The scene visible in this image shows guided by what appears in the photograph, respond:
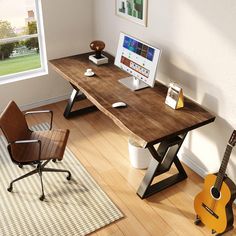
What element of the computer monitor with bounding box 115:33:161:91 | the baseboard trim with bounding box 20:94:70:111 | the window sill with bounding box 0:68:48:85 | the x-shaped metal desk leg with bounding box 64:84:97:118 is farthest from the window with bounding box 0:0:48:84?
the computer monitor with bounding box 115:33:161:91

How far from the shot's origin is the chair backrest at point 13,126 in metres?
2.84

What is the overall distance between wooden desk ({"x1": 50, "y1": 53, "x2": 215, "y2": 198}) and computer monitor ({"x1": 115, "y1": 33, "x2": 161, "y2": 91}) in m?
0.11

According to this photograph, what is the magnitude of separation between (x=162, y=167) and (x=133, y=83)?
0.90 meters

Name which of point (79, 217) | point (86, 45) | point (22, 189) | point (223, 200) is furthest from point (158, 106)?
point (86, 45)

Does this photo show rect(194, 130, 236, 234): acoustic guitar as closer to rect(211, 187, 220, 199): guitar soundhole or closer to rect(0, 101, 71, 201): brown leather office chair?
rect(211, 187, 220, 199): guitar soundhole

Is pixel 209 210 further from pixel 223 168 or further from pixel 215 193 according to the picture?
pixel 223 168

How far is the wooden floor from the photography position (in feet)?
9.32

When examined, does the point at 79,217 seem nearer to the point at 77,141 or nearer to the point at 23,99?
the point at 77,141

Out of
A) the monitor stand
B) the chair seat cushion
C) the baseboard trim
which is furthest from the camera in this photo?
the baseboard trim

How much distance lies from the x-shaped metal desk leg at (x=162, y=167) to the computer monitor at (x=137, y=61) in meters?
0.60

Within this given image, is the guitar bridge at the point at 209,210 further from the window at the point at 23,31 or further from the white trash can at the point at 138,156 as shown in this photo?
the window at the point at 23,31

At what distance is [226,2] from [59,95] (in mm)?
2649

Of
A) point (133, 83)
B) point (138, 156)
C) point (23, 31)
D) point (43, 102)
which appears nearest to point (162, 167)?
point (138, 156)

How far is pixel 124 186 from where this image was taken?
326 cm
